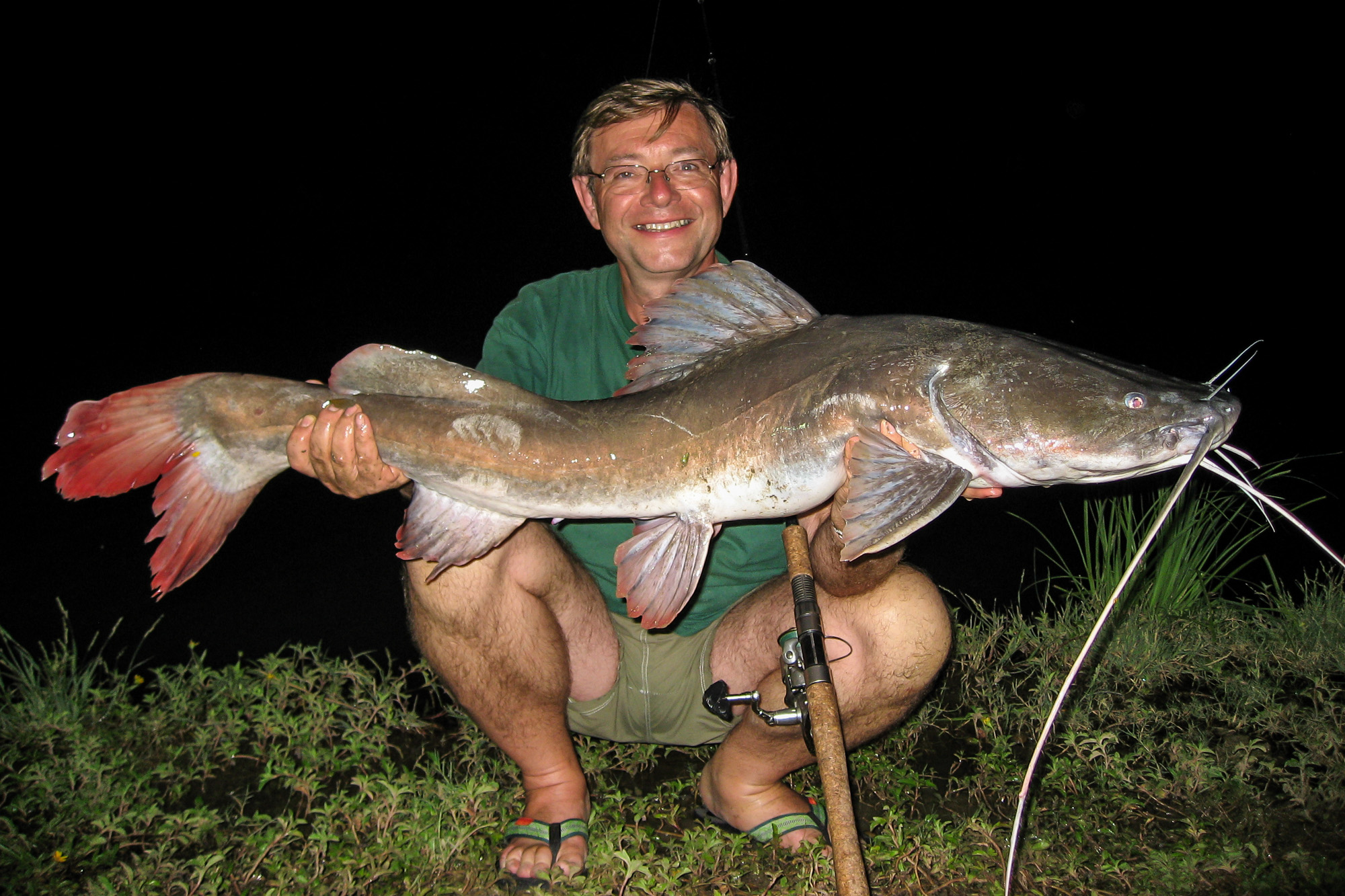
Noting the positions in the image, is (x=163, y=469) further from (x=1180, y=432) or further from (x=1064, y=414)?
(x=1180, y=432)

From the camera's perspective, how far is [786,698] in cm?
205

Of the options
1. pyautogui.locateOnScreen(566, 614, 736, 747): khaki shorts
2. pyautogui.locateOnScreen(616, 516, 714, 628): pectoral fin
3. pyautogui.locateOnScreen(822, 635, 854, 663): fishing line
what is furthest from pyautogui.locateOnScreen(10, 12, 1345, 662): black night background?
pyautogui.locateOnScreen(616, 516, 714, 628): pectoral fin

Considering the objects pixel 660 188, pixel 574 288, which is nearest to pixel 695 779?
pixel 574 288

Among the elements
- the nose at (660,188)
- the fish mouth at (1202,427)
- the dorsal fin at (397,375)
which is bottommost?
the dorsal fin at (397,375)

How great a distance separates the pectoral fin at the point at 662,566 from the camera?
77.6 inches

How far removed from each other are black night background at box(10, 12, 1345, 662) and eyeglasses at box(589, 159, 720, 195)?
3.39m

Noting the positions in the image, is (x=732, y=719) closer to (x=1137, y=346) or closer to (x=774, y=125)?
(x=1137, y=346)

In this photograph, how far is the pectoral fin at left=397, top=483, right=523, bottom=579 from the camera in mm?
2041

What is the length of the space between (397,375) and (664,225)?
3.38 feet

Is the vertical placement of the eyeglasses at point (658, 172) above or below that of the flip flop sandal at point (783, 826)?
above

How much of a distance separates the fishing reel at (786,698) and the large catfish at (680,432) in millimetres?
323

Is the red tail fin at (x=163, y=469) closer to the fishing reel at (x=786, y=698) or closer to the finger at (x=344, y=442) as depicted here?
the finger at (x=344, y=442)

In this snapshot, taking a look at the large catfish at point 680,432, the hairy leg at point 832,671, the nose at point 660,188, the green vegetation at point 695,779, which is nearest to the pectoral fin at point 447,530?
the large catfish at point 680,432

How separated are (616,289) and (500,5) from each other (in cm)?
2343
